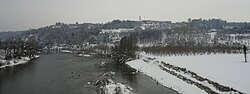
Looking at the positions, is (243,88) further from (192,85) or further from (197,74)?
(197,74)

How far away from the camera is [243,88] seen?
2095cm

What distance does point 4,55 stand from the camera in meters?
58.9

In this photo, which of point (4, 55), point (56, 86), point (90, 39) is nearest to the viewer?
point (56, 86)

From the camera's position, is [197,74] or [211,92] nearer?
[211,92]

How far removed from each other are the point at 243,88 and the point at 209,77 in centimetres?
650

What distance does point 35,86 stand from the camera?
28.7 metres

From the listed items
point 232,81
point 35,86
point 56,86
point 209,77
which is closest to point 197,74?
point 209,77

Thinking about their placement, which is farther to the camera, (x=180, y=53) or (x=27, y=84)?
(x=180, y=53)

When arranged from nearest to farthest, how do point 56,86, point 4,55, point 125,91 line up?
1. point 125,91
2. point 56,86
3. point 4,55

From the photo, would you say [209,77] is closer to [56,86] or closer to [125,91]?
[125,91]

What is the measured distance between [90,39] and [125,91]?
355 feet

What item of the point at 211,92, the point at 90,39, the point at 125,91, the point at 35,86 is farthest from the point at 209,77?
the point at 90,39

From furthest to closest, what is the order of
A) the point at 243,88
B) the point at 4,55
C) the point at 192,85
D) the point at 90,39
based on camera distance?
the point at 90,39, the point at 4,55, the point at 192,85, the point at 243,88

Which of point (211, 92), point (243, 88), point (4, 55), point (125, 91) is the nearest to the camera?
point (243, 88)
